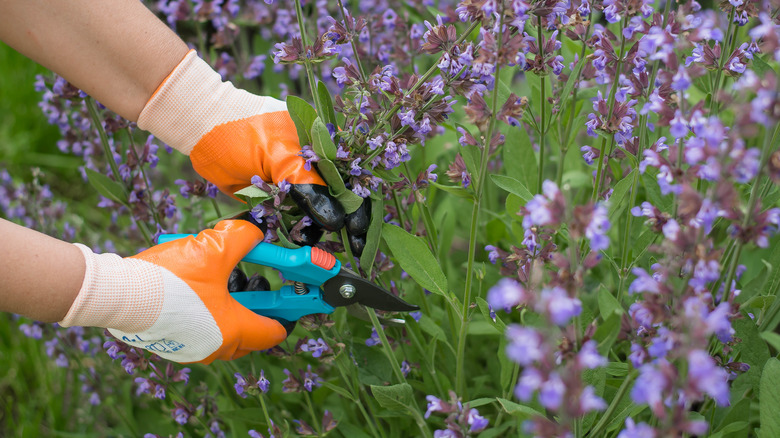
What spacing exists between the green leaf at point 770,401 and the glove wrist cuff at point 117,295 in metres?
1.42

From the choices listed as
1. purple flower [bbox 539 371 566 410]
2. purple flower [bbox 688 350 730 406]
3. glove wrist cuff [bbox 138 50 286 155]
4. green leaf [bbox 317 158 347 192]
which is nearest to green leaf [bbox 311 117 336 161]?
green leaf [bbox 317 158 347 192]

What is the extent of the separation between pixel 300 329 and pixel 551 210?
1322mm

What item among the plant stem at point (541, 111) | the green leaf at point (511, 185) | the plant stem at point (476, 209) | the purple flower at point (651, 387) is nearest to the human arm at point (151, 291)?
the plant stem at point (476, 209)

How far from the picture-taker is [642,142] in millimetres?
1498

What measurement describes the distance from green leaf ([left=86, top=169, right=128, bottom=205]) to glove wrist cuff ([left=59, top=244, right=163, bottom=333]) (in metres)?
0.40

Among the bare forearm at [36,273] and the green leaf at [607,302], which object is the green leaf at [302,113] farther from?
the green leaf at [607,302]

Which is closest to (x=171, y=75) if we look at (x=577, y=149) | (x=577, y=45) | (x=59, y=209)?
(x=59, y=209)

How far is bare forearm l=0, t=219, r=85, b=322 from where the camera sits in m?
1.46

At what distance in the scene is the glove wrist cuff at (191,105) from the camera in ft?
6.00

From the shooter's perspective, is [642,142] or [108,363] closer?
[642,142]

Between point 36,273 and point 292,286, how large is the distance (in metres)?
0.62

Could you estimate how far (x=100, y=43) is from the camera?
1.81 metres

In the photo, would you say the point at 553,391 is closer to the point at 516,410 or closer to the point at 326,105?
the point at 516,410

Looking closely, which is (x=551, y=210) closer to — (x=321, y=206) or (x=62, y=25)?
(x=321, y=206)
